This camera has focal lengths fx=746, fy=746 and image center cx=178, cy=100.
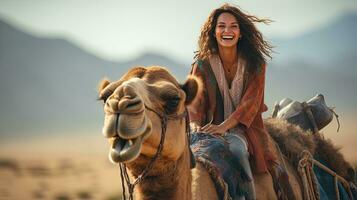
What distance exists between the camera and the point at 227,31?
7684 millimetres

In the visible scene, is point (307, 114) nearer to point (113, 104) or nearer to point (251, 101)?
point (251, 101)

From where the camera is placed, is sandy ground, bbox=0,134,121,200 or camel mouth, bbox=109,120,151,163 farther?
sandy ground, bbox=0,134,121,200

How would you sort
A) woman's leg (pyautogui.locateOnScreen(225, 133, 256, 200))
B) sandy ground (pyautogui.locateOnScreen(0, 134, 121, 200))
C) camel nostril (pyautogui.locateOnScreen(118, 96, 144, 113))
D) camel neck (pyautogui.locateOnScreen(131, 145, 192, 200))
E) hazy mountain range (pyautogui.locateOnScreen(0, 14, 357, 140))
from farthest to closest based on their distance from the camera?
hazy mountain range (pyautogui.locateOnScreen(0, 14, 357, 140)) < sandy ground (pyautogui.locateOnScreen(0, 134, 121, 200)) < woman's leg (pyautogui.locateOnScreen(225, 133, 256, 200)) < camel neck (pyautogui.locateOnScreen(131, 145, 192, 200)) < camel nostril (pyautogui.locateOnScreen(118, 96, 144, 113))

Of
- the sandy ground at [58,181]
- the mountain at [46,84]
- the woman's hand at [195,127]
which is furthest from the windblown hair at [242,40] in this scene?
the mountain at [46,84]

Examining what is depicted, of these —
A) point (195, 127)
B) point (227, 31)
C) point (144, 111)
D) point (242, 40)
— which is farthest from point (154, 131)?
point (242, 40)

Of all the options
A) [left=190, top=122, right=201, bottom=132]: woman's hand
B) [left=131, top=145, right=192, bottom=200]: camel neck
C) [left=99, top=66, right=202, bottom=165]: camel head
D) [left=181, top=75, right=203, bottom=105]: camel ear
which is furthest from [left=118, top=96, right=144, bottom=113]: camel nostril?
[left=190, top=122, right=201, bottom=132]: woman's hand

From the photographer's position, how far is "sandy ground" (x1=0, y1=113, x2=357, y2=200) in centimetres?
3484

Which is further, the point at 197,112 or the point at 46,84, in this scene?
the point at 46,84

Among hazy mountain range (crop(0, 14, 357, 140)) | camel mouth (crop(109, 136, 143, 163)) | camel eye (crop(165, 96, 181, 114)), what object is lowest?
hazy mountain range (crop(0, 14, 357, 140))

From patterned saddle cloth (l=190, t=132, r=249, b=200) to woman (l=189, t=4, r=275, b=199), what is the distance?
96 mm

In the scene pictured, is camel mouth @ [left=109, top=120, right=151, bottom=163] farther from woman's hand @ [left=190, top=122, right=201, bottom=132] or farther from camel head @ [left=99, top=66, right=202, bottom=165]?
woman's hand @ [left=190, top=122, right=201, bottom=132]

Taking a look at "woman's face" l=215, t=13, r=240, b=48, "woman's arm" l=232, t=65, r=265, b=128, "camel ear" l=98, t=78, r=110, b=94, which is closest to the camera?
"camel ear" l=98, t=78, r=110, b=94

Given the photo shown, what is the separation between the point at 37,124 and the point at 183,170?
12740 cm

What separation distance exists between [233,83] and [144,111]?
2.31 m
